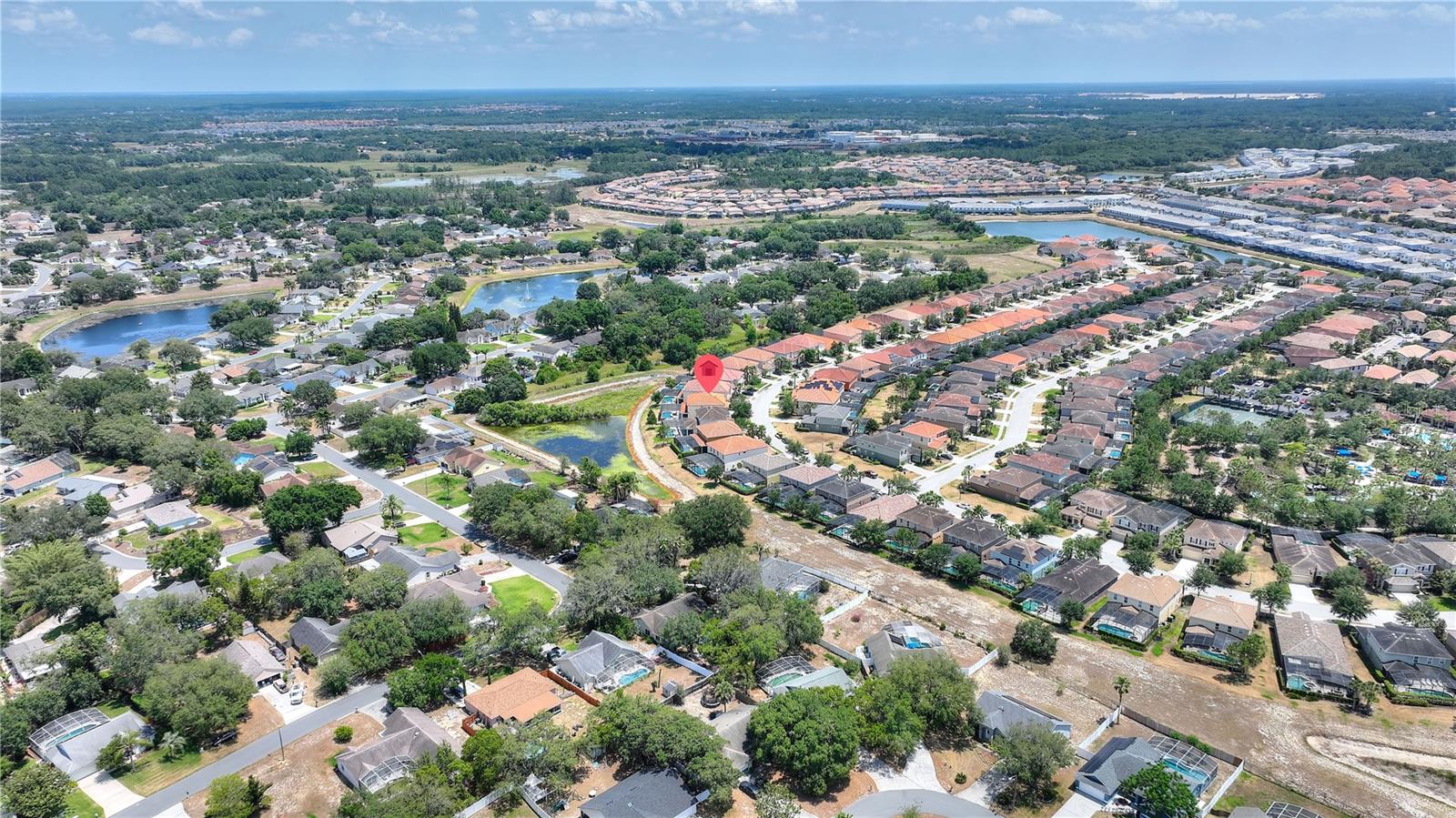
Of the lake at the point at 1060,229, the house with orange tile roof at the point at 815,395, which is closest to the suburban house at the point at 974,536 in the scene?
the house with orange tile roof at the point at 815,395

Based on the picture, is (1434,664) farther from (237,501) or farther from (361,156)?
(361,156)

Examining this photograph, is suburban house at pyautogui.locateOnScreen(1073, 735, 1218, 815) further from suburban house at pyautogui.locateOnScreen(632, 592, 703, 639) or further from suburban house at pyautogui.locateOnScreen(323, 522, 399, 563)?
suburban house at pyautogui.locateOnScreen(323, 522, 399, 563)

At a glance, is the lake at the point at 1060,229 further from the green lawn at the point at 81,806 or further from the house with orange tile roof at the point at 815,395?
the green lawn at the point at 81,806

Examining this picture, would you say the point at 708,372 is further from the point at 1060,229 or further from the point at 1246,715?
the point at 1060,229

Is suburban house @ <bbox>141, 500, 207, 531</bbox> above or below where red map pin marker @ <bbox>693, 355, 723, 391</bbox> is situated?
below

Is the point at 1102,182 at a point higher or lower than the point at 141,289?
higher

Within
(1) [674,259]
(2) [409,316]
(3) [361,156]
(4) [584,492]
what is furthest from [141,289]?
(3) [361,156]

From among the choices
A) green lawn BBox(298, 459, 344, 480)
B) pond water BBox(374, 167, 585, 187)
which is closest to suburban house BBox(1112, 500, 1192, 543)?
green lawn BBox(298, 459, 344, 480)
